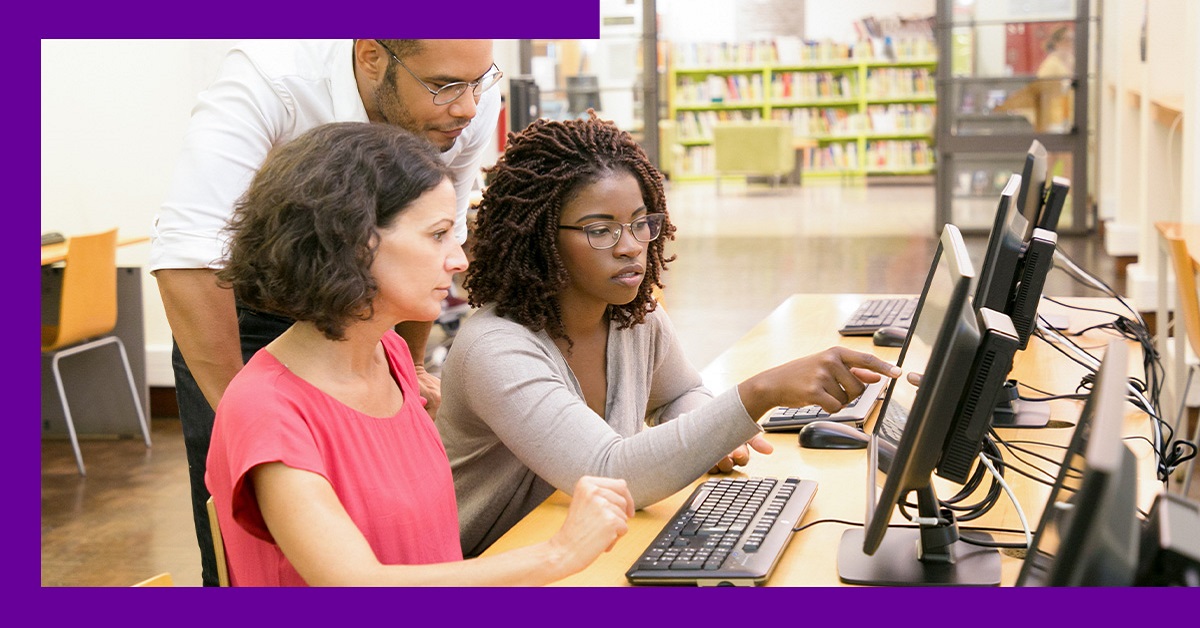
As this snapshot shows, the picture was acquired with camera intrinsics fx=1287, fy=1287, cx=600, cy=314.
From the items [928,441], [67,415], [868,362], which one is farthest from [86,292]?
[928,441]

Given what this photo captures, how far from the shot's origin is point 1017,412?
2.20 meters

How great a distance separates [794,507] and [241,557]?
2.27 feet

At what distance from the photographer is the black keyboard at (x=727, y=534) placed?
139 centimetres

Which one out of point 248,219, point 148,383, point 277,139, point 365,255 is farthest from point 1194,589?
point 148,383

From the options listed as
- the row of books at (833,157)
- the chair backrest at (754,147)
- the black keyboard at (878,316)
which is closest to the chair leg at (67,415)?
the black keyboard at (878,316)

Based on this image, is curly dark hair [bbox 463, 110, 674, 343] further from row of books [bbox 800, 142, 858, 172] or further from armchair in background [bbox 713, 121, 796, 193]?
row of books [bbox 800, 142, 858, 172]

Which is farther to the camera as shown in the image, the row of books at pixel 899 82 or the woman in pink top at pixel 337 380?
the row of books at pixel 899 82

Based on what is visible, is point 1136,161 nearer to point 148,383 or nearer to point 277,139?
point 148,383

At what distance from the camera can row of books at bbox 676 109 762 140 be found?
48.4 feet

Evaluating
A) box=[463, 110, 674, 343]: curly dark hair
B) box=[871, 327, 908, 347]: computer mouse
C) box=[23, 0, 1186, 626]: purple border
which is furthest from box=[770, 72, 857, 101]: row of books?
box=[23, 0, 1186, 626]: purple border

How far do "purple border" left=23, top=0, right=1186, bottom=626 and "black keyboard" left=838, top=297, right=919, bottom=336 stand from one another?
92.2 inches

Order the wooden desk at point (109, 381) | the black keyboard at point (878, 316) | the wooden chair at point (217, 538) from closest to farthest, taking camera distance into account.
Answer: the wooden chair at point (217, 538) → the black keyboard at point (878, 316) → the wooden desk at point (109, 381)

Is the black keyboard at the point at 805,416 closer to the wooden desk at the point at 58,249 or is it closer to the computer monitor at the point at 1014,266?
the computer monitor at the point at 1014,266

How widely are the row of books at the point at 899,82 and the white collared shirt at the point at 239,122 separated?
520 inches
